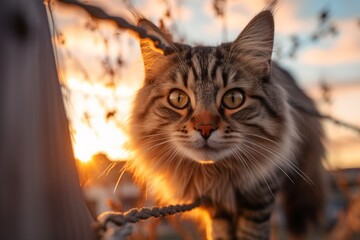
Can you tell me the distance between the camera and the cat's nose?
1.48 metres

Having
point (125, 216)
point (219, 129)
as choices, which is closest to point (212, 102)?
point (219, 129)

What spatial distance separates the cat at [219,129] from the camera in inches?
61.3

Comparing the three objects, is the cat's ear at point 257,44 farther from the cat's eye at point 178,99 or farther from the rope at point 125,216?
the rope at point 125,216

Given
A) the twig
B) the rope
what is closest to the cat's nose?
the rope

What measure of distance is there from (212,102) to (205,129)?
0.12 m

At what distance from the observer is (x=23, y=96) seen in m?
0.56

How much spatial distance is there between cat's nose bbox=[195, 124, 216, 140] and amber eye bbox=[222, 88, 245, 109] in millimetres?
174

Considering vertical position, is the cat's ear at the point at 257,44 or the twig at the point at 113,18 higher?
the cat's ear at the point at 257,44

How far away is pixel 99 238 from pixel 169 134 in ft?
3.29

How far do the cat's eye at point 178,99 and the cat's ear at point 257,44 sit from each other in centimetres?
31

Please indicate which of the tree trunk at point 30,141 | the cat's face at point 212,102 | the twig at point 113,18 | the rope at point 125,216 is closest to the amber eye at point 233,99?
the cat's face at point 212,102

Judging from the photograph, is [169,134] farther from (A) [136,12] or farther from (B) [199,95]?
(A) [136,12]

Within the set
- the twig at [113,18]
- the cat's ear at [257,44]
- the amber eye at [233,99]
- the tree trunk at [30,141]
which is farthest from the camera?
the cat's ear at [257,44]

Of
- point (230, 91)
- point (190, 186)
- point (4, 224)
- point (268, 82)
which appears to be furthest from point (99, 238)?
point (268, 82)
